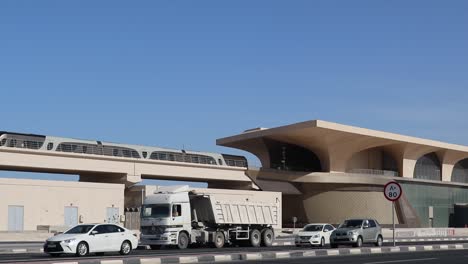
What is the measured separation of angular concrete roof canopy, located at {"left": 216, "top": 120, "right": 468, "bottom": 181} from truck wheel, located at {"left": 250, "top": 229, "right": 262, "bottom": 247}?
3998 centimetres

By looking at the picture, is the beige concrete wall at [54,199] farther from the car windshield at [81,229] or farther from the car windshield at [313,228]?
the car windshield at [81,229]

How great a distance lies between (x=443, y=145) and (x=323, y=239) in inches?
2362

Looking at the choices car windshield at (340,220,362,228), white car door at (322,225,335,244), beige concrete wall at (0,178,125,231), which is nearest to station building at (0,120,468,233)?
beige concrete wall at (0,178,125,231)

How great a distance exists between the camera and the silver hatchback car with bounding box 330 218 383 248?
35.6 m

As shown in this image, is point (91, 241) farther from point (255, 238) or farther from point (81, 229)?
point (255, 238)

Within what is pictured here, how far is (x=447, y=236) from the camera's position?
6575cm

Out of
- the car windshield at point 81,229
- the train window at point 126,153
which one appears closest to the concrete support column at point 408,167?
the train window at point 126,153

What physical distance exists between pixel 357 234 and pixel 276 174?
47642mm

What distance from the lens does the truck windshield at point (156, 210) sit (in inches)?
1396

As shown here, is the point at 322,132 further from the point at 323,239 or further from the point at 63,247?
the point at 63,247

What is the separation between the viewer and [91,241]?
28156mm

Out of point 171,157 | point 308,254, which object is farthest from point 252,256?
point 171,157

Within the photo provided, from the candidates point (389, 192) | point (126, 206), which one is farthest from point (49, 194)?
point (389, 192)

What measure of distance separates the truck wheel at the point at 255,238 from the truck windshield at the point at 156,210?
Result: 588 cm
